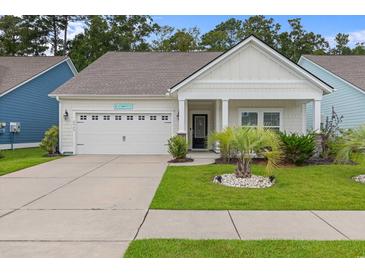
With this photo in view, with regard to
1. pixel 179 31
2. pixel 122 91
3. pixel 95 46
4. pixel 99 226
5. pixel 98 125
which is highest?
pixel 179 31

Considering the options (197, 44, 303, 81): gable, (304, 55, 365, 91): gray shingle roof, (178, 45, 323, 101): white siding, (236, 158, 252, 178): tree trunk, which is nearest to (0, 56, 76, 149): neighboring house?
(178, 45, 323, 101): white siding

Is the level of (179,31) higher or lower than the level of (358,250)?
higher

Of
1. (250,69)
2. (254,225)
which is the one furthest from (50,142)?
(254,225)

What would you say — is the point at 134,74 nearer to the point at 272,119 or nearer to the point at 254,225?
the point at 272,119

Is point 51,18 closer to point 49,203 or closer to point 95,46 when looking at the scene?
point 95,46

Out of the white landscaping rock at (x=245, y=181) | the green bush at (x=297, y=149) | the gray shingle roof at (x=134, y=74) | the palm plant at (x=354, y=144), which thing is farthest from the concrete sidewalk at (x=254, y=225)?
the gray shingle roof at (x=134, y=74)

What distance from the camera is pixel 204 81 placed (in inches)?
566

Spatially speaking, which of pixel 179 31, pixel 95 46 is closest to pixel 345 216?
pixel 95 46

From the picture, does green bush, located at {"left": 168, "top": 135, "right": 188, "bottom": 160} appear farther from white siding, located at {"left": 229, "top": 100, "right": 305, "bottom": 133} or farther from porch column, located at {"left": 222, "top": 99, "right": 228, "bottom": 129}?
white siding, located at {"left": 229, "top": 100, "right": 305, "bottom": 133}

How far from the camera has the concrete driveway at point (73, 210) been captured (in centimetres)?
426

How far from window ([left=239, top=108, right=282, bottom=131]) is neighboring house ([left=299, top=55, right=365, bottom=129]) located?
165 inches

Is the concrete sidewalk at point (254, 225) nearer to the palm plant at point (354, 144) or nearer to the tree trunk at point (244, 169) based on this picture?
the tree trunk at point (244, 169)

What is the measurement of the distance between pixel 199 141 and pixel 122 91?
5002 millimetres

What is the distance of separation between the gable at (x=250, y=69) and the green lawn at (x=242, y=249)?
10.8 m
